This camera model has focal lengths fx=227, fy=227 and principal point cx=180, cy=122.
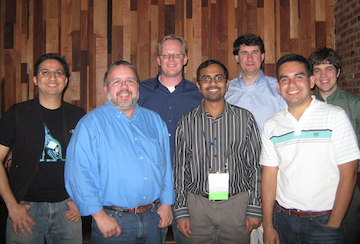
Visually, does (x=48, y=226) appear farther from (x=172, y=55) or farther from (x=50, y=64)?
(x=172, y=55)

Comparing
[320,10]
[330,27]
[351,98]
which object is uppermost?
[320,10]

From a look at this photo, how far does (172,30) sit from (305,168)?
2.80m

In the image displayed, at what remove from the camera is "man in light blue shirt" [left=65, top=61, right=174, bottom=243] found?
1.57 meters

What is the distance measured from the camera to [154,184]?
5.67ft

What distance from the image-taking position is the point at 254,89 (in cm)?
Answer: 240

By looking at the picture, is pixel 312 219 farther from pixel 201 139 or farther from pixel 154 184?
pixel 154 184

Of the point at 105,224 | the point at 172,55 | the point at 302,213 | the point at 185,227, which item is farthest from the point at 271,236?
the point at 172,55

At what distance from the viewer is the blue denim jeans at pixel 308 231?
1.52m

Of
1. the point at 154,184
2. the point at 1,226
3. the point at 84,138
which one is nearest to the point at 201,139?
the point at 154,184

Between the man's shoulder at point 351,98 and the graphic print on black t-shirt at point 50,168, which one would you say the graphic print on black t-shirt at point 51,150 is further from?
the man's shoulder at point 351,98

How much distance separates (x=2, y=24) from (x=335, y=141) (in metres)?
4.86

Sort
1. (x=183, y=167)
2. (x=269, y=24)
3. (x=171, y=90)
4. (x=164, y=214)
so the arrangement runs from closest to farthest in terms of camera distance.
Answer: (x=164, y=214)
(x=183, y=167)
(x=171, y=90)
(x=269, y=24)

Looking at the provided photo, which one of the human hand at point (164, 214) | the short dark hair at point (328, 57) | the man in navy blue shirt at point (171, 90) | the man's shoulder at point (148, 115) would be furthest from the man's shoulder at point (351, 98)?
the human hand at point (164, 214)

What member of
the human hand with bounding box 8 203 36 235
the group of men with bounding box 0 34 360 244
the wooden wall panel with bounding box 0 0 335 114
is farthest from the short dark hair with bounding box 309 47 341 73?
the human hand with bounding box 8 203 36 235
